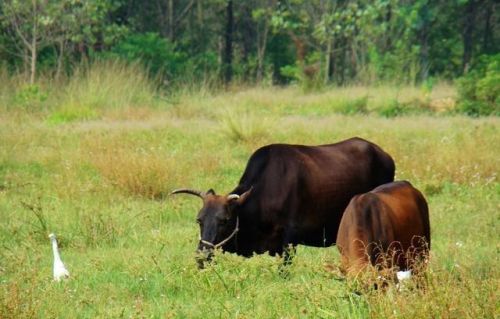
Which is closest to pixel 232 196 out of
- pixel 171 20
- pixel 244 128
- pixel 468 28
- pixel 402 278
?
pixel 402 278

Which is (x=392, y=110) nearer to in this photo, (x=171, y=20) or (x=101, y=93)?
(x=101, y=93)

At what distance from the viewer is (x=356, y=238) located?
7.21m

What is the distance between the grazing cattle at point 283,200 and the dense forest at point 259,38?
13764 mm

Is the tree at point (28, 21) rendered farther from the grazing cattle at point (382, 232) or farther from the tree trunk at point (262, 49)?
the grazing cattle at point (382, 232)

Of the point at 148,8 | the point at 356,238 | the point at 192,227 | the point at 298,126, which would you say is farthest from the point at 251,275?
the point at 148,8

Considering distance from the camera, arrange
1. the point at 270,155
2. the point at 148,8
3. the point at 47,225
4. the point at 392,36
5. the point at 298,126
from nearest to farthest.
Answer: the point at 270,155 → the point at 47,225 → the point at 298,126 → the point at 392,36 → the point at 148,8

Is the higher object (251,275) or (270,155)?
(270,155)

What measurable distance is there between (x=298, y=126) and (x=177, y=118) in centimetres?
326

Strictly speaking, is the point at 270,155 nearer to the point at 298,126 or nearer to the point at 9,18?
the point at 298,126

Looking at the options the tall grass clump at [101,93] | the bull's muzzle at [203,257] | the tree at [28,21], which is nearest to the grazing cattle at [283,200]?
the bull's muzzle at [203,257]

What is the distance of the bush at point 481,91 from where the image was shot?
2166cm

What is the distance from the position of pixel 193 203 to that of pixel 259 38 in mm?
29299

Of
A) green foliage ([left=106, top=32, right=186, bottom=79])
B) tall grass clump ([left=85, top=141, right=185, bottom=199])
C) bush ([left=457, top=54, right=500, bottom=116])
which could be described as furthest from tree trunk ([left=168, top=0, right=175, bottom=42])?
tall grass clump ([left=85, top=141, right=185, bottom=199])

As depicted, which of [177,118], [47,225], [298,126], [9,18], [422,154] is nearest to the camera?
[47,225]
